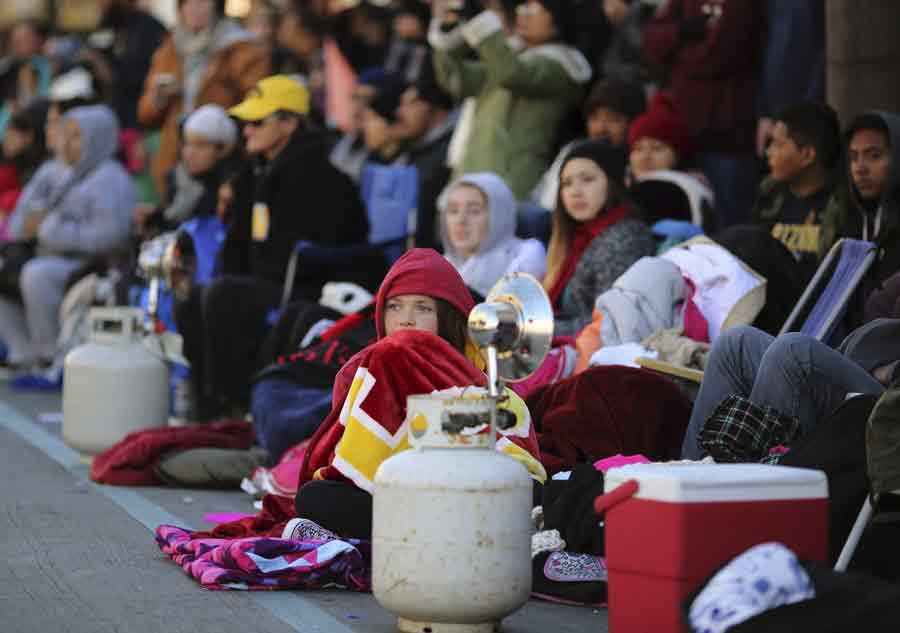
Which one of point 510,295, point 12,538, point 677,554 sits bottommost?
point 12,538

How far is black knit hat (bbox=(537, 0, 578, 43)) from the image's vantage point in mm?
11453

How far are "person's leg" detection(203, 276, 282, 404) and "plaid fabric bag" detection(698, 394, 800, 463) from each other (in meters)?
5.07

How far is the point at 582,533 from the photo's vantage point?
19.7 feet

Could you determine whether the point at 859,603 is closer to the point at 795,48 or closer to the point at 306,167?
the point at 795,48

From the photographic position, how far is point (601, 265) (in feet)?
30.1

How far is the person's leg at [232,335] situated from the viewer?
11.0 metres

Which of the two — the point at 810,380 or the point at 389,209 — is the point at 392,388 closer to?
the point at 810,380

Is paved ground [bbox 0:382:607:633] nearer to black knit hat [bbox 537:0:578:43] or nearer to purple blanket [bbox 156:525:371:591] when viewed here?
purple blanket [bbox 156:525:371:591]

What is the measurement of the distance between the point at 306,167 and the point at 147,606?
20.5 ft

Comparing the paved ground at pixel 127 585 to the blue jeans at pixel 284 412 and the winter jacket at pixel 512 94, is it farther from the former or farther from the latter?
the winter jacket at pixel 512 94

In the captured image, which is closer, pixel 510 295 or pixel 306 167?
pixel 510 295

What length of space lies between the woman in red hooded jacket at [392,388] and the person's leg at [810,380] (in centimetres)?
87

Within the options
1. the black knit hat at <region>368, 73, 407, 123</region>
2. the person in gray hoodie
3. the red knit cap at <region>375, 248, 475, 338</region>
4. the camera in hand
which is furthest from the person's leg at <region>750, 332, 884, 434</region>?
the person in gray hoodie

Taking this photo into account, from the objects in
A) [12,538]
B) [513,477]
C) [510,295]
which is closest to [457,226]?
[12,538]
